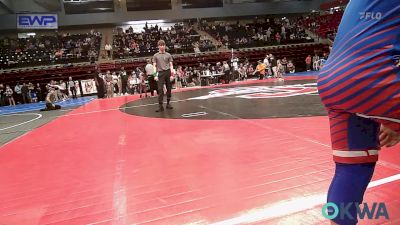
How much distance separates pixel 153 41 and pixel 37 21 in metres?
8.32

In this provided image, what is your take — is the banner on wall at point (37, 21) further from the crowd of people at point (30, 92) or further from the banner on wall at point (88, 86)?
the banner on wall at point (88, 86)

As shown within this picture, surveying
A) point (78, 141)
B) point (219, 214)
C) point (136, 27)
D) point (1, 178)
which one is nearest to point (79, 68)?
point (136, 27)

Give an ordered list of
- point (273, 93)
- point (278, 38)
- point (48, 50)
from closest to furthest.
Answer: point (273, 93) < point (48, 50) < point (278, 38)

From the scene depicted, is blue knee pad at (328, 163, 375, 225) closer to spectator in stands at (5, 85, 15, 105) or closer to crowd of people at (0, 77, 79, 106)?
crowd of people at (0, 77, 79, 106)

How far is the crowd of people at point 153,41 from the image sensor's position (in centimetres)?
2273

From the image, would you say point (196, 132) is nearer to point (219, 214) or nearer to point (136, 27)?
point (219, 214)

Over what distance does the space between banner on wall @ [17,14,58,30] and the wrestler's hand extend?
1010 inches

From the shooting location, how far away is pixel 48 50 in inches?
867

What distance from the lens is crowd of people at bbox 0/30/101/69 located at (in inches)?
818

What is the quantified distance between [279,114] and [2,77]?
65.2 ft

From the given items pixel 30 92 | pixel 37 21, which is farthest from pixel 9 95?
pixel 37 21

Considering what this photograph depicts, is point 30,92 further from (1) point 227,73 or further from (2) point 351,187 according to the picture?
(2) point 351,187

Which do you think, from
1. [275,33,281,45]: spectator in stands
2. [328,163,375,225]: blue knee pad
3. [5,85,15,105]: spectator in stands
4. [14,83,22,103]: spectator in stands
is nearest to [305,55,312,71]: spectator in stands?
[275,33,281,45]: spectator in stands

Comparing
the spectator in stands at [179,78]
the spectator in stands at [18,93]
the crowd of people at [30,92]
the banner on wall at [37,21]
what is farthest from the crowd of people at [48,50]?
the spectator in stands at [179,78]
